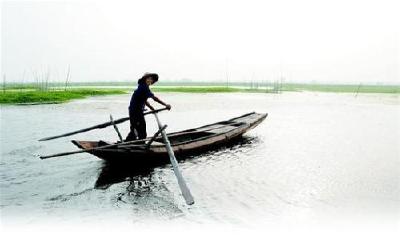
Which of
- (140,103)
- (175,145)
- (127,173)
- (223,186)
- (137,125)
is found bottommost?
(223,186)

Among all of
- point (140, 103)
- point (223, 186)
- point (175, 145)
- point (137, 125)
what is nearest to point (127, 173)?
point (137, 125)

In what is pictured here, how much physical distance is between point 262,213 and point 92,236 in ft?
8.61

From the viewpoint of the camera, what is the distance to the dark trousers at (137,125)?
8359 millimetres

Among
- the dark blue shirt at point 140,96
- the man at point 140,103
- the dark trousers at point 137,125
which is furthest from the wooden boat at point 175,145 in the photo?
the dark blue shirt at point 140,96

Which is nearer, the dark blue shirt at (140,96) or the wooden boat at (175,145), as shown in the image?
the wooden boat at (175,145)

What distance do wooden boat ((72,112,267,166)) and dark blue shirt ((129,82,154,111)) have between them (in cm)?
80

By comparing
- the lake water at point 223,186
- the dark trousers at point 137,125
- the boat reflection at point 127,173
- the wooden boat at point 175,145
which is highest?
the dark trousers at point 137,125

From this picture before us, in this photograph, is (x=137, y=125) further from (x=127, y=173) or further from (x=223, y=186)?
(x=223, y=186)

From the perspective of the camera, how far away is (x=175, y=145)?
8.91 m

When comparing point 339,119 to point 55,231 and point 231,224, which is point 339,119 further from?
point 55,231

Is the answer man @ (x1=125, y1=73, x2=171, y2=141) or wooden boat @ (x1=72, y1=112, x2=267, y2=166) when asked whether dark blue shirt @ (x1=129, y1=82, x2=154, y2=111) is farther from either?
wooden boat @ (x1=72, y1=112, x2=267, y2=166)

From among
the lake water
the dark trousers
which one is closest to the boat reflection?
the lake water

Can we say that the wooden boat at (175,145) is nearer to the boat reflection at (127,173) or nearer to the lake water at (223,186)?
the boat reflection at (127,173)

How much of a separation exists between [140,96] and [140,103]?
18 centimetres
